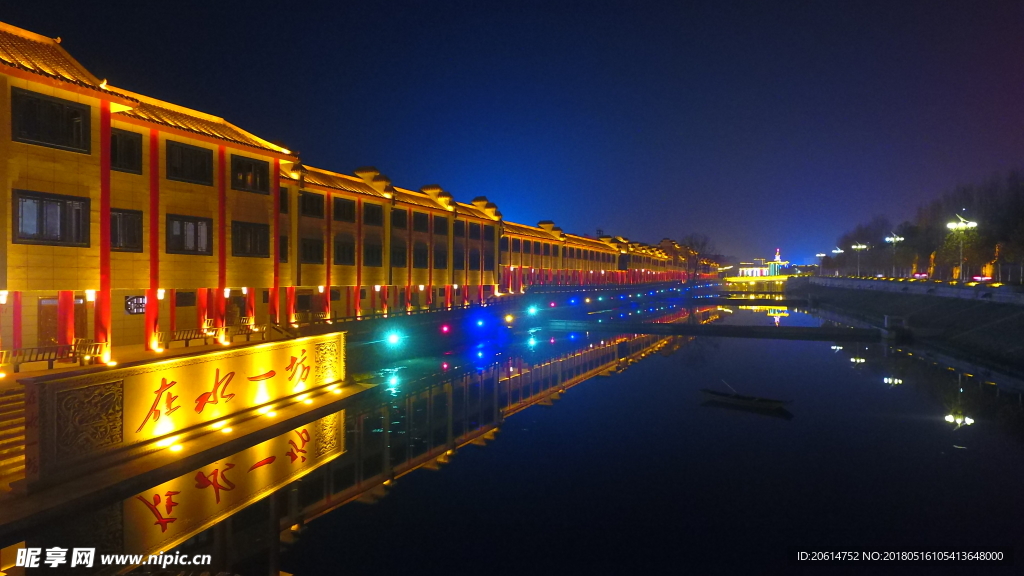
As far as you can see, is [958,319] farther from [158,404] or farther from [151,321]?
[151,321]

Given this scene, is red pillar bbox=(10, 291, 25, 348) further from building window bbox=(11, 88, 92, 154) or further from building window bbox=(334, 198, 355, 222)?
building window bbox=(334, 198, 355, 222)

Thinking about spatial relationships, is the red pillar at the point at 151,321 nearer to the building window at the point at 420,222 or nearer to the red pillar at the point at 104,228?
the red pillar at the point at 104,228

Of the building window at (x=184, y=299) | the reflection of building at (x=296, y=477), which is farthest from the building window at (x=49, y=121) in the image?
the reflection of building at (x=296, y=477)

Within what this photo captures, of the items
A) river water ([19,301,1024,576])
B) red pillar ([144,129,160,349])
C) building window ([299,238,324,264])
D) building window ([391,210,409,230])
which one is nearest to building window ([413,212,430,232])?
building window ([391,210,409,230])

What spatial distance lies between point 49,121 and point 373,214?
23180 mm

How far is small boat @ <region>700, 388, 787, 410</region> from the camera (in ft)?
86.2

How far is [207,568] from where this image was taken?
11734 mm

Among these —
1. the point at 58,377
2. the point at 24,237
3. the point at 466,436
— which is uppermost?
the point at 24,237

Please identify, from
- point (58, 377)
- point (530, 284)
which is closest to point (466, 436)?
point (58, 377)

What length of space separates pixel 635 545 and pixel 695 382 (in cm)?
2162

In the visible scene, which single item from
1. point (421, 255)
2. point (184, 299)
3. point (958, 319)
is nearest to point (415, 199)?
point (421, 255)

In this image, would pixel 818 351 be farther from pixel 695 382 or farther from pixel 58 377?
pixel 58 377

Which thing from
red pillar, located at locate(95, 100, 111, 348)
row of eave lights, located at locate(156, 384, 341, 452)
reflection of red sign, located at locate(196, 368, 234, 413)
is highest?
red pillar, located at locate(95, 100, 111, 348)

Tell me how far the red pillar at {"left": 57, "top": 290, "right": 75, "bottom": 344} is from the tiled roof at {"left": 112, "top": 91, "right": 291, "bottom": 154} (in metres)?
7.02
